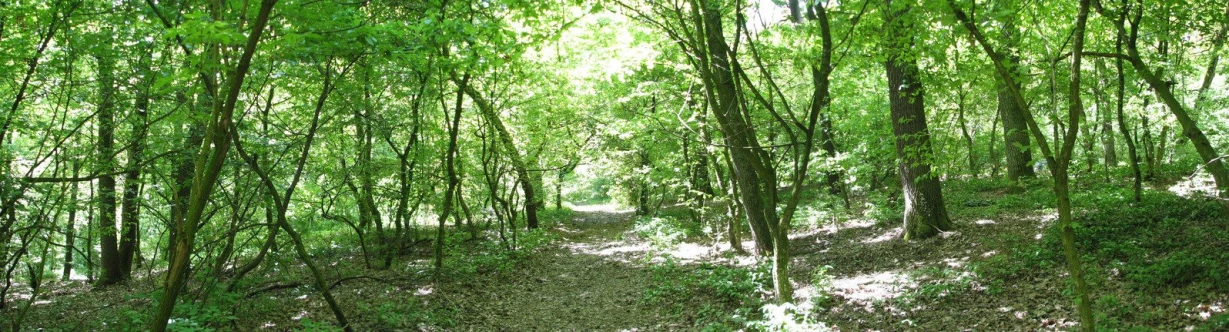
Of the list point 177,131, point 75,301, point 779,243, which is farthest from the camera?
point 75,301

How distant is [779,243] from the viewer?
5.70 m

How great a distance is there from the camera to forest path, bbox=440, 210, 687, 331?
8.05m

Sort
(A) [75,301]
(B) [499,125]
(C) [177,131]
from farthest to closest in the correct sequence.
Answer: (B) [499,125] → (A) [75,301] → (C) [177,131]

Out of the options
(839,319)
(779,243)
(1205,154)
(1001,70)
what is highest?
(1001,70)

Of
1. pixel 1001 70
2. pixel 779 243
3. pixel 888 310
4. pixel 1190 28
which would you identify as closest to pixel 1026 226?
pixel 1190 28

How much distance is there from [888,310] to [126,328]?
782cm

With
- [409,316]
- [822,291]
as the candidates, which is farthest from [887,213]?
[409,316]

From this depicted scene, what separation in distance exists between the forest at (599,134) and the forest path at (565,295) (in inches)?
2.9

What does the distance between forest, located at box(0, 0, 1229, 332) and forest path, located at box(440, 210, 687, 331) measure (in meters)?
0.07

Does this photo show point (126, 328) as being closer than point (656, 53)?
Yes

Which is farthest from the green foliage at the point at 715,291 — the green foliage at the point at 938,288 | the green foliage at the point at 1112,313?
the green foliage at the point at 1112,313

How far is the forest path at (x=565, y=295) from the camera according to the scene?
8047 millimetres

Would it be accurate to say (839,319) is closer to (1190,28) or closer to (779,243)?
(779,243)

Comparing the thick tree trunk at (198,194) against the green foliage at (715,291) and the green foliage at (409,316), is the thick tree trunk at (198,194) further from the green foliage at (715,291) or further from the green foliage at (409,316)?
the green foliage at (715,291)
